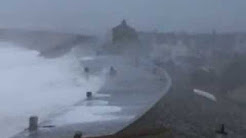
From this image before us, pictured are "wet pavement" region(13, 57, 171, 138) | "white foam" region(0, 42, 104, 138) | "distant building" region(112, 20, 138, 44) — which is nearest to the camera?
"wet pavement" region(13, 57, 171, 138)

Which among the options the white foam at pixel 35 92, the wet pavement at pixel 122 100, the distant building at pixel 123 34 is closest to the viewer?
the wet pavement at pixel 122 100

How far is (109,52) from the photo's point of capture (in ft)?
188

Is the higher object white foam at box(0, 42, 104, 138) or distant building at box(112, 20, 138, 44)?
distant building at box(112, 20, 138, 44)

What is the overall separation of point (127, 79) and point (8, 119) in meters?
7.52

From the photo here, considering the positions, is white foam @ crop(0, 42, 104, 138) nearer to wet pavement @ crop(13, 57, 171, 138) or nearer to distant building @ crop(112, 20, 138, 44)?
wet pavement @ crop(13, 57, 171, 138)

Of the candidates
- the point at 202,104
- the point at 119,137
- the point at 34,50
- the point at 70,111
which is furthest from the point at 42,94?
the point at 34,50

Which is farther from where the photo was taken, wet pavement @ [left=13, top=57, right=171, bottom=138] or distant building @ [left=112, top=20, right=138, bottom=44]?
distant building @ [left=112, top=20, right=138, bottom=44]

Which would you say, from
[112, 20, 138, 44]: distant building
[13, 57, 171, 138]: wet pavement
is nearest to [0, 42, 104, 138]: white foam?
[13, 57, 171, 138]: wet pavement

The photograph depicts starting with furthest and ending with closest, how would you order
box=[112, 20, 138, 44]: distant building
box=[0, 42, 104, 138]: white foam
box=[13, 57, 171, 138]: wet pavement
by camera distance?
1. box=[112, 20, 138, 44]: distant building
2. box=[0, 42, 104, 138]: white foam
3. box=[13, 57, 171, 138]: wet pavement

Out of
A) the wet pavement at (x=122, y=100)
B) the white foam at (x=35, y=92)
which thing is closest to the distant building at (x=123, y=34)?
the white foam at (x=35, y=92)

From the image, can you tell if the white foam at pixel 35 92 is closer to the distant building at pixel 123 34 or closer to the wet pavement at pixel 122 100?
the wet pavement at pixel 122 100

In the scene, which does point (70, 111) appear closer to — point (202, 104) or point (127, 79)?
point (202, 104)

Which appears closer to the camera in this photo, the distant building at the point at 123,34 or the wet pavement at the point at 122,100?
the wet pavement at the point at 122,100

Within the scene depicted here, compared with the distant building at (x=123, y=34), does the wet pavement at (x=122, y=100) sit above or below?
below
